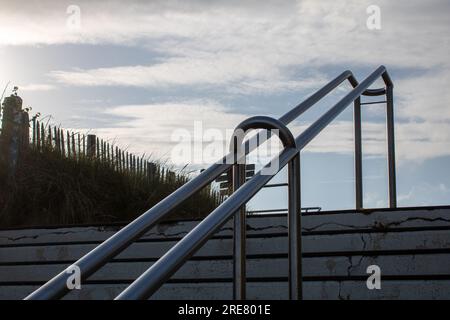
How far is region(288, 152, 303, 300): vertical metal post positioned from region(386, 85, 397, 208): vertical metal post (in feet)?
9.18

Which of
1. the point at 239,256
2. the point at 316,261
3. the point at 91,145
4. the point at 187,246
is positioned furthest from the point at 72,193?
the point at 187,246

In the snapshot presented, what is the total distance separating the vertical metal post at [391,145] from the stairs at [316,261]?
3.82ft

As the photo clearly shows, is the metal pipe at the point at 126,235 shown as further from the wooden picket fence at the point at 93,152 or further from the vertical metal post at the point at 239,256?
the wooden picket fence at the point at 93,152

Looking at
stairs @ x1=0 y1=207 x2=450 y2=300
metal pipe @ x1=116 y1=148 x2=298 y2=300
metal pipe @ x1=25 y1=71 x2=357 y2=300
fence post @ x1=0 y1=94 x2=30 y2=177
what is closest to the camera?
metal pipe @ x1=116 y1=148 x2=298 y2=300

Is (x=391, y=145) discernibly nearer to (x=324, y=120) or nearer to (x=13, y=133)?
(x=324, y=120)

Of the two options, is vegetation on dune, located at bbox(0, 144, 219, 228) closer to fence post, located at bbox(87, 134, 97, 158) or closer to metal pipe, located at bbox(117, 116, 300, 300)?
fence post, located at bbox(87, 134, 97, 158)

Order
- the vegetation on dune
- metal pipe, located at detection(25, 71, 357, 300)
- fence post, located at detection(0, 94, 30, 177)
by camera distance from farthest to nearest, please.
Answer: fence post, located at detection(0, 94, 30, 177) < the vegetation on dune < metal pipe, located at detection(25, 71, 357, 300)

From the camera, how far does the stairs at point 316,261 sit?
3.67 meters

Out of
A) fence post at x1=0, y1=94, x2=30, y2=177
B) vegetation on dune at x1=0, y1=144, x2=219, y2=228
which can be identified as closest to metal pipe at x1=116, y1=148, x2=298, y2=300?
vegetation on dune at x1=0, y1=144, x2=219, y2=228

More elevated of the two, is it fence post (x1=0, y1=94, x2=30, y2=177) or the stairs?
fence post (x1=0, y1=94, x2=30, y2=177)

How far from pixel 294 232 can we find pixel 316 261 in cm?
143

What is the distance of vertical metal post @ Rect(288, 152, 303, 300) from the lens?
2527 millimetres

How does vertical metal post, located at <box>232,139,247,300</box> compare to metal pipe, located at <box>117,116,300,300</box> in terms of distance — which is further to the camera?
vertical metal post, located at <box>232,139,247,300</box>

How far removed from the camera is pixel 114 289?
4277 millimetres
